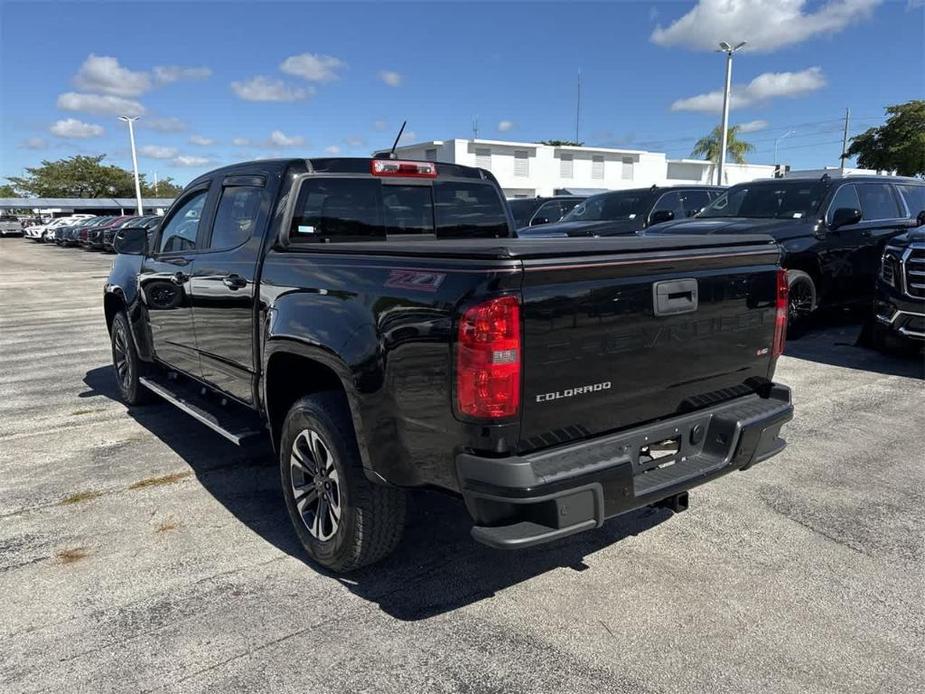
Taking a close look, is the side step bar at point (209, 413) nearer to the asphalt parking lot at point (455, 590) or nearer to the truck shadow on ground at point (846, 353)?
the asphalt parking lot at point (455, 590)

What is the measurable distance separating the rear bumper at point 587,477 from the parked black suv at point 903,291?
507cm

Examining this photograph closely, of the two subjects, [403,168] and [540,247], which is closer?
[540,247]

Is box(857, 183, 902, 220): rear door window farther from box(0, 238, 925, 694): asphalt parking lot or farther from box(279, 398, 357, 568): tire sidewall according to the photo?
box(279, 398, 357, 568): tire sidewall

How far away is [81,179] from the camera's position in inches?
3533

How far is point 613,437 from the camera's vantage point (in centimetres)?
282

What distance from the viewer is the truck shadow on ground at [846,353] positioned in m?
7.43

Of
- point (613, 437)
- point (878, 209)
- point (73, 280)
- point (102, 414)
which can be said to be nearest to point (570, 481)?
point (613, 437)

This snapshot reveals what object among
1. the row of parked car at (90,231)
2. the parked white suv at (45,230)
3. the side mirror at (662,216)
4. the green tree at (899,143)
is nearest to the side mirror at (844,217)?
the side mirror at (662,216)

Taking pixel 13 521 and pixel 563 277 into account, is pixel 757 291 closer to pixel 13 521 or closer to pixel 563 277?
pixel 563 277

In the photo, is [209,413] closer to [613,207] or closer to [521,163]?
[613,207]

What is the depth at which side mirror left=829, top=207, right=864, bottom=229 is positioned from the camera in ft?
27.4

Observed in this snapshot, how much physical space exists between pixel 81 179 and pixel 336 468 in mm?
101830

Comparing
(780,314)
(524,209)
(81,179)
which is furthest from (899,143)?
(81,179)

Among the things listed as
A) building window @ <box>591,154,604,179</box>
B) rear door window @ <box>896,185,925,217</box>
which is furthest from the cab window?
building window @ <box>591,154,604,179</box>
